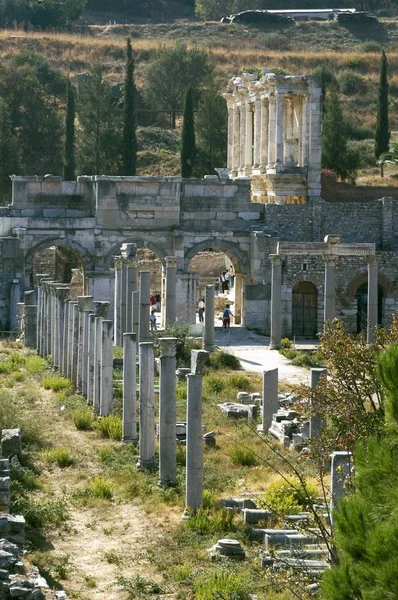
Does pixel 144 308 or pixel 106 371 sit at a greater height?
pixel 144 308

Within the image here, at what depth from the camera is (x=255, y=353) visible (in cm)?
4416

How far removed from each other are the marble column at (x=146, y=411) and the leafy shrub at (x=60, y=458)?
1.32 metres

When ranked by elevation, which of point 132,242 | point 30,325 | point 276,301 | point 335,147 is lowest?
point 30,325

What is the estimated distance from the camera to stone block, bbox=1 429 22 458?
80.3 feet

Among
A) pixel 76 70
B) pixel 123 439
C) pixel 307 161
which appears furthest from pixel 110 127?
pixel 123 439

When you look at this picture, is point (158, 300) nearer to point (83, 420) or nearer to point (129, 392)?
point (83, 420)

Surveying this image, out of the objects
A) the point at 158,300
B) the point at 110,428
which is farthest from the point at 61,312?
the point at 158,300

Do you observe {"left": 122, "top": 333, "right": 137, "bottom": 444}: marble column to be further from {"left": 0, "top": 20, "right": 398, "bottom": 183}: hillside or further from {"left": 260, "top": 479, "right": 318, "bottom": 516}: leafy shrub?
{"left": 0, "top": 20, "right": 398, "bottom": 183}: hillside

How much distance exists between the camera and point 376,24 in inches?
4397

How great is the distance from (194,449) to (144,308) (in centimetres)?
1746

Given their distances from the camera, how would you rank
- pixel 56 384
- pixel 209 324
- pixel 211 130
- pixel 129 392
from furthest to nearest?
A: pixel 211 130 → pixel 209 324 → pixel 56 384 → pixel 129 392

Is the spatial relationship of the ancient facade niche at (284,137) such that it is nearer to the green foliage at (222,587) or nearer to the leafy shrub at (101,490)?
the leafy shrub at (101,490)

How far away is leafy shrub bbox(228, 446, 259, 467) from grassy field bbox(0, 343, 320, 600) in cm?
2

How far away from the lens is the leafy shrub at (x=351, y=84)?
9081cm
